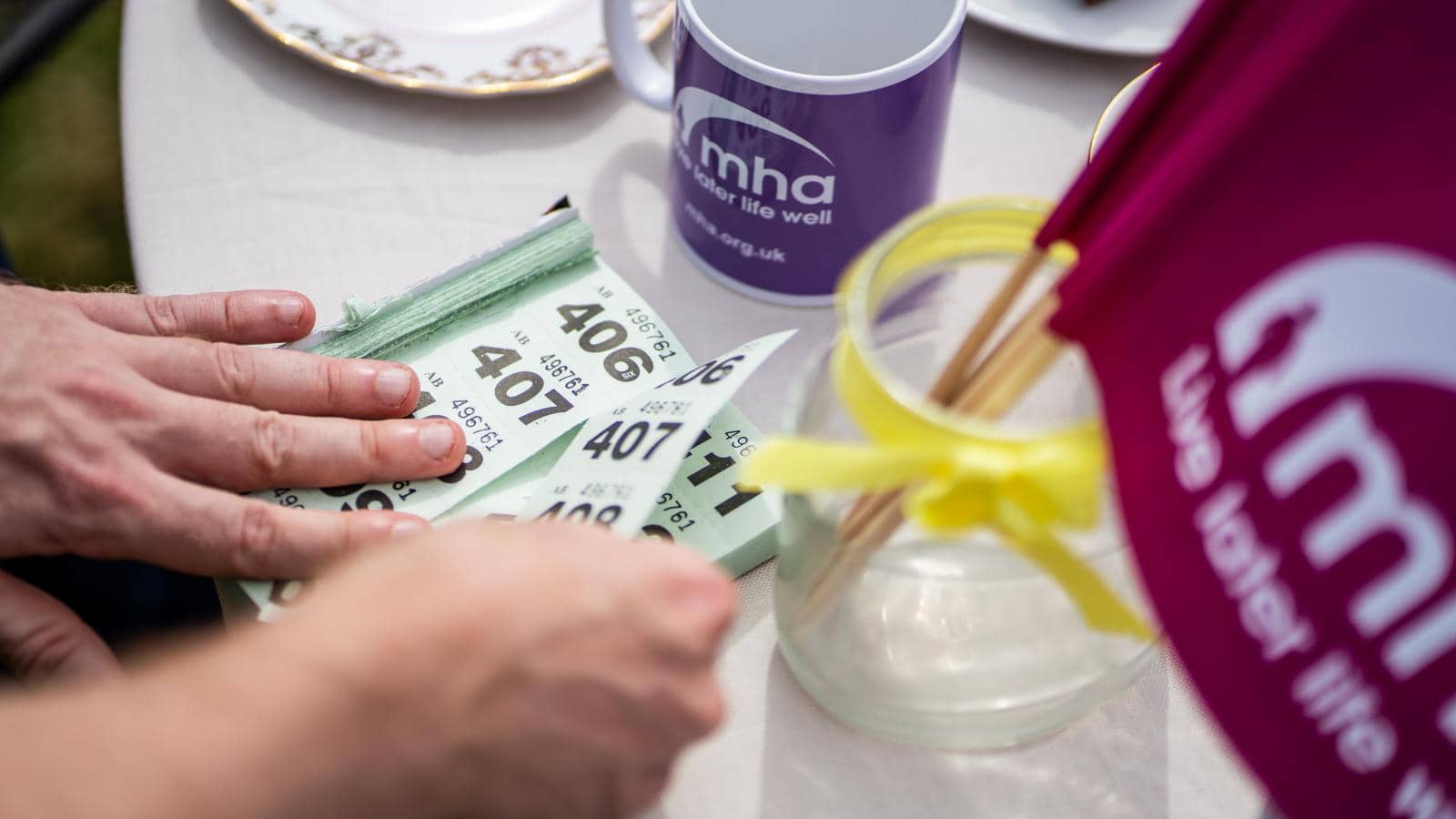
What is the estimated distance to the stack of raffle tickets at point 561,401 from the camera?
460 millimetres

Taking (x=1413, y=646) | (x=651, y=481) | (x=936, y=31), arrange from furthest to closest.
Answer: (x=936, y=31)
(x=651, y=481)
(x=1413, y=646)

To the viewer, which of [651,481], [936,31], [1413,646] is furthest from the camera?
[936,31]

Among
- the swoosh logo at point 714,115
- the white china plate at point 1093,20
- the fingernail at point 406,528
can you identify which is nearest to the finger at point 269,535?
the fingernail at point 406,528

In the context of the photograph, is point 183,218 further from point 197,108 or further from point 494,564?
point 494,564

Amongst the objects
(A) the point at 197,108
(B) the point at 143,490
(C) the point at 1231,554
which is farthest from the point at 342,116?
(C) the point at 1231,554

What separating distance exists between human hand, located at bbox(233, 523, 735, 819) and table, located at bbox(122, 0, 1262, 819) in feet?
0.36

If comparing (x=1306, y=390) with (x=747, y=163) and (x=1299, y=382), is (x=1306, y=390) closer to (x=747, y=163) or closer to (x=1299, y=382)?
(x=1299, y=382)

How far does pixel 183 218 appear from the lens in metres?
0.61

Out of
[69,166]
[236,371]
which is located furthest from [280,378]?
[69,166]

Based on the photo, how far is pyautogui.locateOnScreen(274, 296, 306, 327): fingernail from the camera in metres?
0.55

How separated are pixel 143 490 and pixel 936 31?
40cm

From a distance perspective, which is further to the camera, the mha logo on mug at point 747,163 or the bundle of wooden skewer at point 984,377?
the mha logo on mug at point 747,163

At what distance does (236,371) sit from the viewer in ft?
1.77

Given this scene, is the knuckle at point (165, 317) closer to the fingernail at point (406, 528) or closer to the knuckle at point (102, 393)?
the knuckle at point (102, 393)
